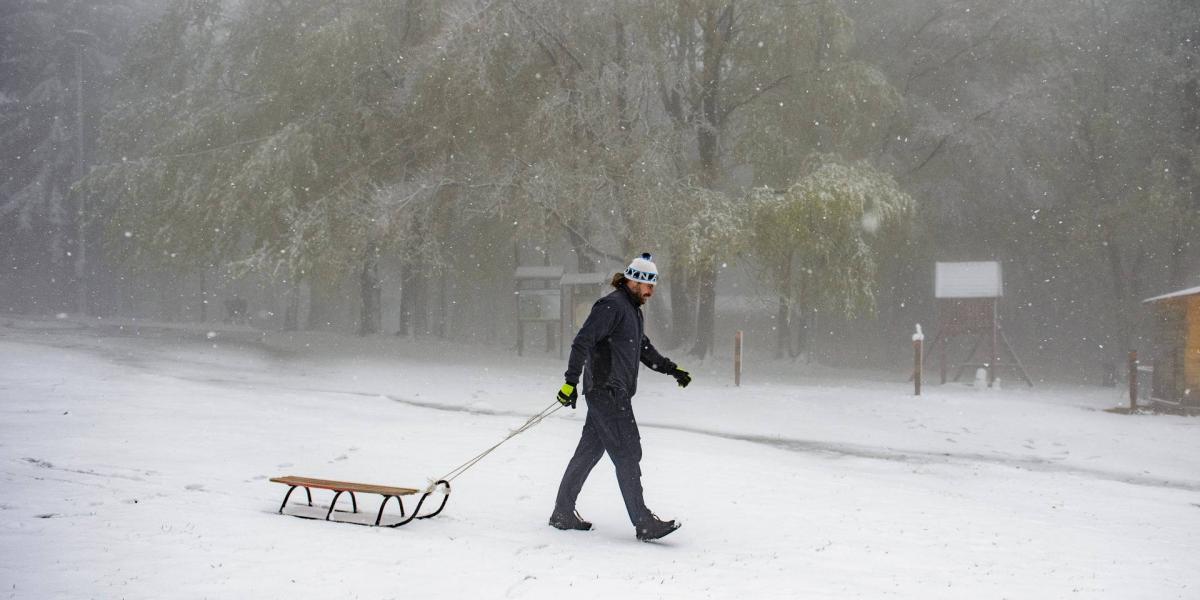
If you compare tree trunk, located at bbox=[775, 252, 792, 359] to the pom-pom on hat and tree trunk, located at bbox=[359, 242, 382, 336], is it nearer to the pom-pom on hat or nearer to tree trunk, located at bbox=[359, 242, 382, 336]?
tree trunk, located at bbox=[359, 242, 382, 336]

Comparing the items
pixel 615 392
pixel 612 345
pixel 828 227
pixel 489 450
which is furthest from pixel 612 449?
pixel 828 227

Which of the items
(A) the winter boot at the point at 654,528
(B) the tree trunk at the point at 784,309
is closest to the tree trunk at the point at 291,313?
(B) the tree trunk at the point at 784,309

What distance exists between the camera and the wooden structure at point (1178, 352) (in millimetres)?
17422

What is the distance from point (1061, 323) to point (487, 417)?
24069mm

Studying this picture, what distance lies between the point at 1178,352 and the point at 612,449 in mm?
15465

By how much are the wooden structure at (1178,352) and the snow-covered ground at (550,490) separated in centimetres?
208

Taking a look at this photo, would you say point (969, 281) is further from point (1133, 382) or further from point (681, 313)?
point (681, 313)

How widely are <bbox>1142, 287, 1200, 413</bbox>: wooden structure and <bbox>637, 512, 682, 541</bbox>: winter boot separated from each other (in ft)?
47.9

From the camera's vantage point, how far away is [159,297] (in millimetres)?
49062

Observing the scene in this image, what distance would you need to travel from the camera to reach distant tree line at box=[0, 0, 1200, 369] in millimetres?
20625

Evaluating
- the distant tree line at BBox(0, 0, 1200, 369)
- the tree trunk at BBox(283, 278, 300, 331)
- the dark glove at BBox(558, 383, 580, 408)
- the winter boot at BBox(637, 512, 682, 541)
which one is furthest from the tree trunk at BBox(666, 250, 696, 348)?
the dark glove at BBox(558, 383, 580, 408)

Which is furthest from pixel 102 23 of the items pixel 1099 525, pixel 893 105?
pixel 1099 525

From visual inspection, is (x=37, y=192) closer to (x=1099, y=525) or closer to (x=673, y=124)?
(x=673, y=124)

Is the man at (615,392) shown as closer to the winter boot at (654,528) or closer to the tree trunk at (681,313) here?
the winter boot at (654,528)
